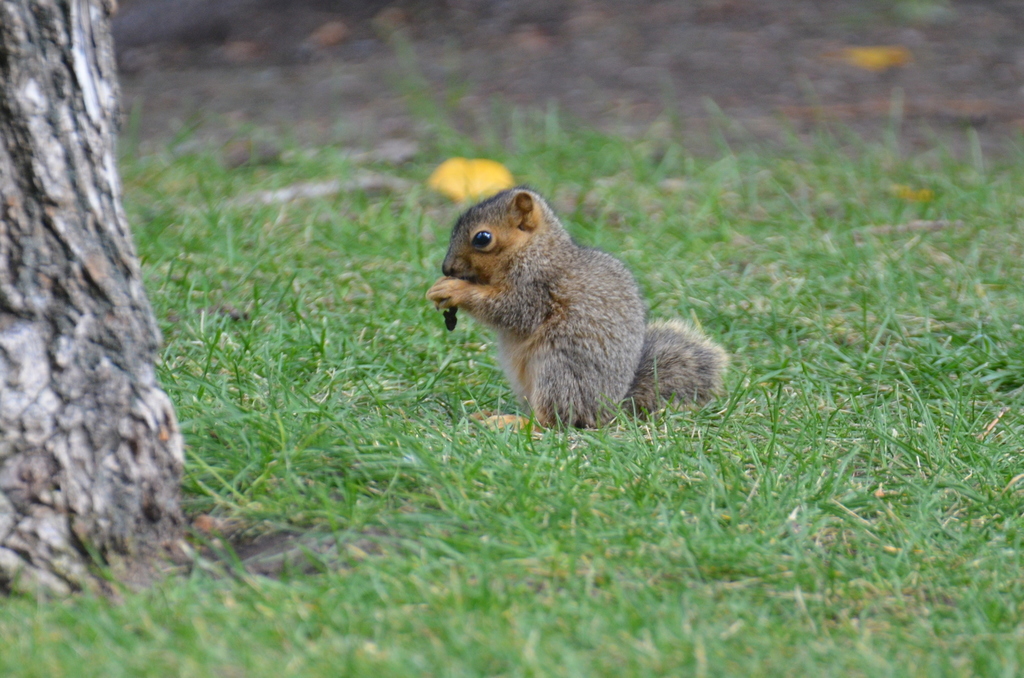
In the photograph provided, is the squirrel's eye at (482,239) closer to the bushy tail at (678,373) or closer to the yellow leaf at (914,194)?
the bushy tail at (678,373)

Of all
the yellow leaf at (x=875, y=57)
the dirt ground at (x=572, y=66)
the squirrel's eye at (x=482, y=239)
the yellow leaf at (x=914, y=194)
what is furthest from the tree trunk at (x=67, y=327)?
the yellow leaf at (x=875, y=57)

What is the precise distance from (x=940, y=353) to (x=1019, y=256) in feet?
4.55

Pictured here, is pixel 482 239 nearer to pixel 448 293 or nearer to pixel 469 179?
pixel 448 293

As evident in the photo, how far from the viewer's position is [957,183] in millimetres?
6078

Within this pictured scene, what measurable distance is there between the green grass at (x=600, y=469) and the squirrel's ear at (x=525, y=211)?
0.59 metres

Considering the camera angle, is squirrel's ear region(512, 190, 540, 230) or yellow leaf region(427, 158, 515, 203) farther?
yellow leaf region(427, 158, 515, 203)

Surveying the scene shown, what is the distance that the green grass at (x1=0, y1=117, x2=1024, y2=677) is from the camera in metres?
2.25

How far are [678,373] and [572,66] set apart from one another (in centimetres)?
475

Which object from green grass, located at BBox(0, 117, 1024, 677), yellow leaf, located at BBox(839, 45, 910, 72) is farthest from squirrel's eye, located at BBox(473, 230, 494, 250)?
yellow leaf, located at BBox(839, 45, 910, 72)

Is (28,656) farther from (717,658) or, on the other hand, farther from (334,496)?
(717,658)

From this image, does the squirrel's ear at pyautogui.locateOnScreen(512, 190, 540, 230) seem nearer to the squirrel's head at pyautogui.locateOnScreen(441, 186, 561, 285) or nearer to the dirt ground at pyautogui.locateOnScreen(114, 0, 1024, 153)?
the squirrel's head at pyautogui.locateOnScreen(441, 186, 561, 285)

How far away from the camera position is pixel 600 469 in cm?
301

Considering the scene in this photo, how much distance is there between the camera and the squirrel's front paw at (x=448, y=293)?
384cm

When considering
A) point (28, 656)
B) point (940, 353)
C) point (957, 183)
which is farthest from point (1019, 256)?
point (28, 656)
